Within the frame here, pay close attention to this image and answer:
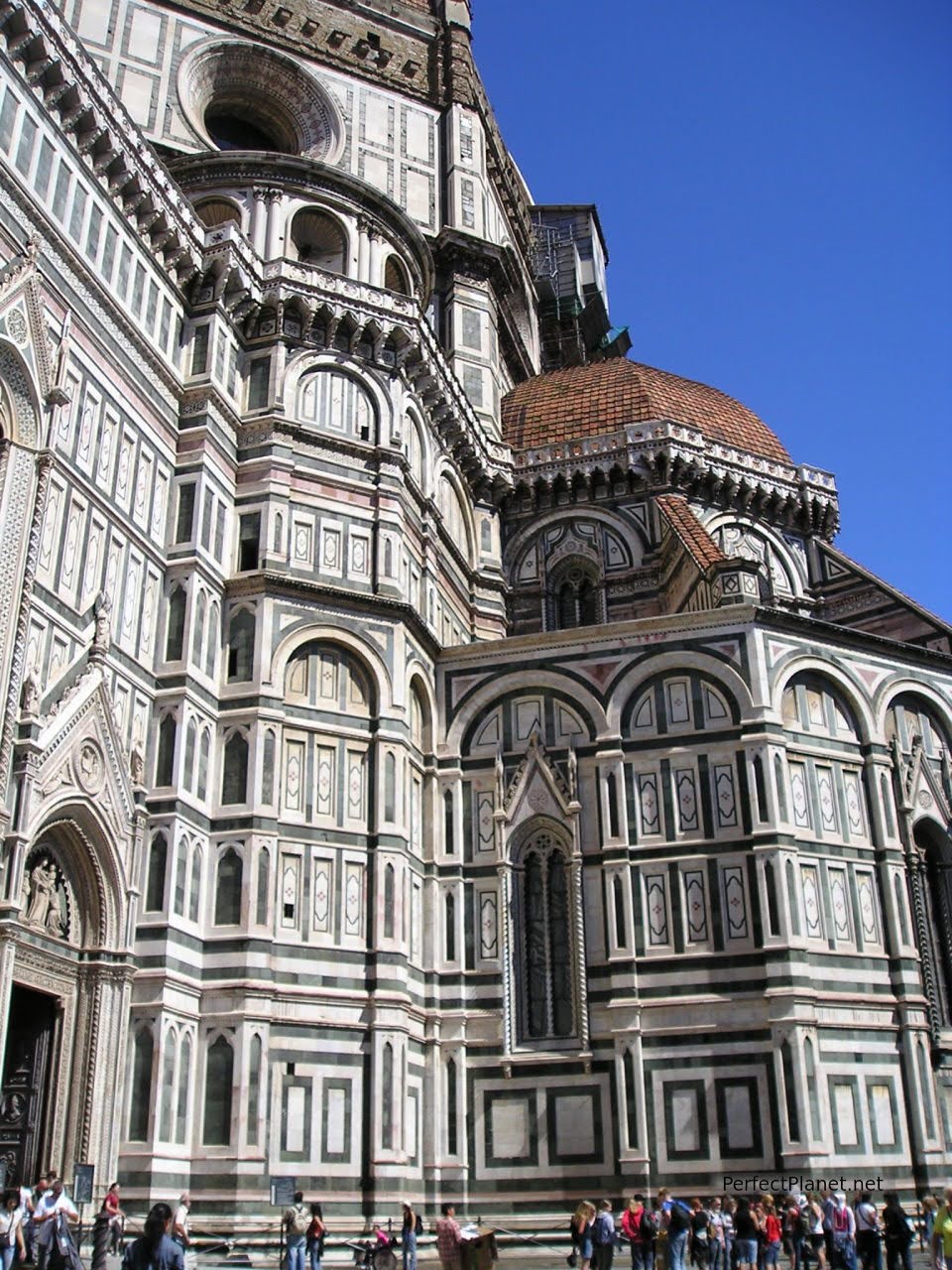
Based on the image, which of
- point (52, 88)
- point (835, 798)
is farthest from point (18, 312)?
point (835, 798)

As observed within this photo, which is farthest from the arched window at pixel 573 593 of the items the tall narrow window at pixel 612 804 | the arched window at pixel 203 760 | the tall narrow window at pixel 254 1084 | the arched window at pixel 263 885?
the tall narrow window at pixel 254 1084

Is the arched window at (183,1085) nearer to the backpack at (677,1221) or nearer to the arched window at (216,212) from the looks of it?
the backpack at (677,1221)

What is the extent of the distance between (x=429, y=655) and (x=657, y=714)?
4700 mm

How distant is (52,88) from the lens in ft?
70.2

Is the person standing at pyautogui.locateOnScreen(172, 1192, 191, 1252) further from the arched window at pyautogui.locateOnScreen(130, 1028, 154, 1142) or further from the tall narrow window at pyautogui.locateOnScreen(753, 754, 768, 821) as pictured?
the tall narrow window at pyautogui.locateOnScreen(753, 754, 768, 821)

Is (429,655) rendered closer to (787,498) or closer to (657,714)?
(657,714)

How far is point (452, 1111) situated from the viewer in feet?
79.0

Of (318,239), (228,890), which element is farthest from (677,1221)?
(318,239)

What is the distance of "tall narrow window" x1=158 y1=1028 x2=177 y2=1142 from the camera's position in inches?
796

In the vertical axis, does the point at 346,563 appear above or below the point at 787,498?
below

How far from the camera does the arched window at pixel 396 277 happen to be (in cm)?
3238

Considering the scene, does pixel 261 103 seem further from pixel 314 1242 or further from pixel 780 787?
pixel 314 1242

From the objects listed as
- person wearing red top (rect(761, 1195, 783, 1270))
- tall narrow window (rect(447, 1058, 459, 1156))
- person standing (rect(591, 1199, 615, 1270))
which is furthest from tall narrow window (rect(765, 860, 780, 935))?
person standing (rect(591, 1199, 615, 1270))

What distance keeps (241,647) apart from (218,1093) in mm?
7560
